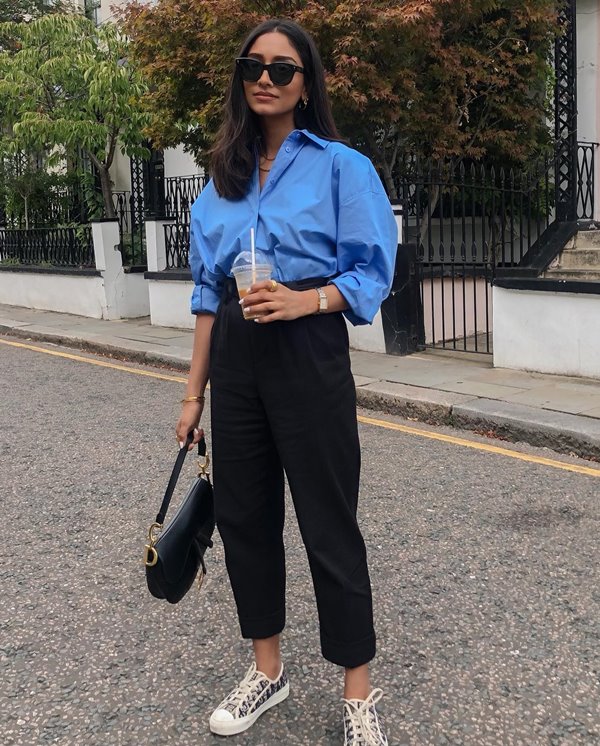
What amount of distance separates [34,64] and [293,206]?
11.8 meters

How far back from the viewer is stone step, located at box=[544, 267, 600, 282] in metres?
8.00

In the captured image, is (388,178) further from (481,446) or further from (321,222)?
(321,222)

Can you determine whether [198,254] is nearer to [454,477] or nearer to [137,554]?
[137,554]

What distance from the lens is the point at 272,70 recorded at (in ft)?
7.38

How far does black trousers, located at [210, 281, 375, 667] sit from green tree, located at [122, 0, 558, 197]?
594 cm

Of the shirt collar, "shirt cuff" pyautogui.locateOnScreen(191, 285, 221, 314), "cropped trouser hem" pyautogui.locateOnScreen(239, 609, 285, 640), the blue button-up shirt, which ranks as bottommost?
"cropped trouser hem" pyautogui.locateOnScreen(239, 609, 285, 640)

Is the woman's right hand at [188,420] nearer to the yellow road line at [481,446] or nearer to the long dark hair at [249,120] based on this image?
the long dark hair at [249,120]

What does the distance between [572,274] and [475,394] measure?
2.28m

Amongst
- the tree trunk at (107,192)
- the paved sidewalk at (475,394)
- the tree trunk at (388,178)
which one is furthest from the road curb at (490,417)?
the tree trunk at (107,192)

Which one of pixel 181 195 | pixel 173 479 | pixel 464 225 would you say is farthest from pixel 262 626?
pixel 181 195

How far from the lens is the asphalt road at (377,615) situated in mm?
2592

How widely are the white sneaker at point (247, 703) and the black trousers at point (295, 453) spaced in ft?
1.11

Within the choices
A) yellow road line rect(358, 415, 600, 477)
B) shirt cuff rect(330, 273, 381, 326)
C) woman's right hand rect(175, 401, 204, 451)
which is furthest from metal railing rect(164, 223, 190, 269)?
shirt cuff rect(330, 273, 381, 326)

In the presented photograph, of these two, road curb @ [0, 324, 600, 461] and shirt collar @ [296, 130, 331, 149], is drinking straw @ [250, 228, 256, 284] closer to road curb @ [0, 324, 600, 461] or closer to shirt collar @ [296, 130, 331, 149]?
shirt collar @ [296, 130, 331, 149]
